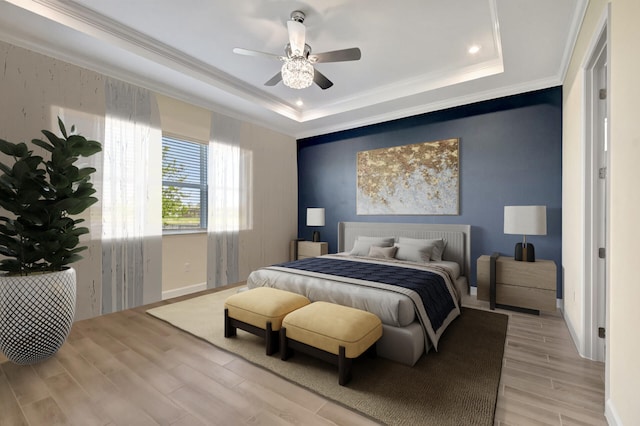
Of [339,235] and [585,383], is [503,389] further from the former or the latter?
[339,235]

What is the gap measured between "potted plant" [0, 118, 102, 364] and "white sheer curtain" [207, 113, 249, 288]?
1990 mm

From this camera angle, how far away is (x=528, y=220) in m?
3.30

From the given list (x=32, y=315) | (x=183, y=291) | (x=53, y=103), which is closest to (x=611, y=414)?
(x=32, y=315)

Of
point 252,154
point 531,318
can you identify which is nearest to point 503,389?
point 531,318

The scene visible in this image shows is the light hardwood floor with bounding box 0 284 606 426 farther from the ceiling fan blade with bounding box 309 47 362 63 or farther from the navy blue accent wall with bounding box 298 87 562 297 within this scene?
the ceiling fan blade with bounding box 309 47 362 63

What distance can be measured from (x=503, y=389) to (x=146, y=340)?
293cm

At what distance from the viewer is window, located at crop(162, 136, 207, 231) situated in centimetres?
413

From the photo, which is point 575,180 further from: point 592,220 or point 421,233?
point 421,233

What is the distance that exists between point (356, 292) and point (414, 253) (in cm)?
164

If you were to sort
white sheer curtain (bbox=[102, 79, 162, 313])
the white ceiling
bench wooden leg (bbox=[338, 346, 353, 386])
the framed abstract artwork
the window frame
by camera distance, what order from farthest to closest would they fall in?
the window frame → the framed abstract artwork → white sheer curtain (bbox=[102, 79, 162, 313]) → the white ceiling → bench wooden leg (bbox=[338, 346, 353, 386])

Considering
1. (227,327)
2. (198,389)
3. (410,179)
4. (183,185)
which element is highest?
(410,179)

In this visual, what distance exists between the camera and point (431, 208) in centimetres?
439

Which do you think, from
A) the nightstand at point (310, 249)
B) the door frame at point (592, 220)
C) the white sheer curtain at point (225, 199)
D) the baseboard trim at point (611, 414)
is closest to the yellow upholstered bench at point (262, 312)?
the white sheer curtain at point (225, 199)

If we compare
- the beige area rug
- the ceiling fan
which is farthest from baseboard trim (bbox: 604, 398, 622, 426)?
the ceiling fan
